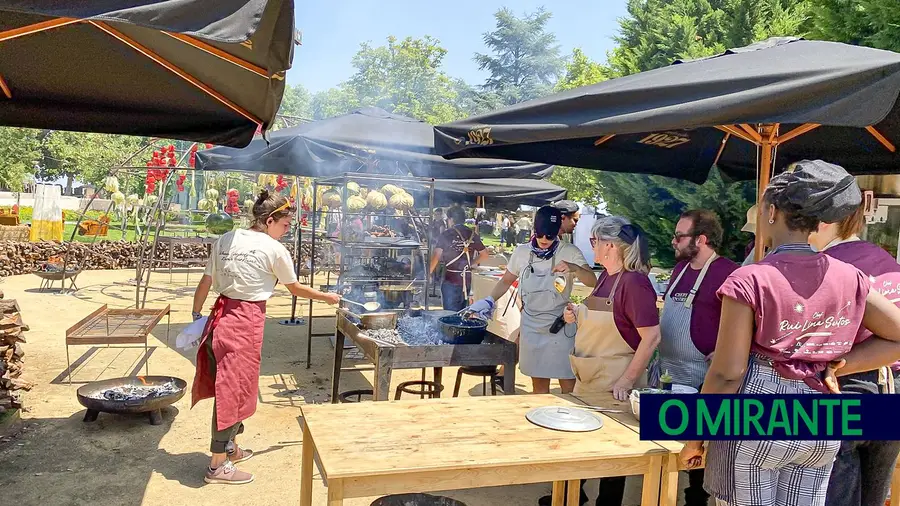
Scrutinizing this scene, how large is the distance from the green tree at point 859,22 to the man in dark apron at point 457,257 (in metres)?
5.29

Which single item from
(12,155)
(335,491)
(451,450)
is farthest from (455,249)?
(12,155)

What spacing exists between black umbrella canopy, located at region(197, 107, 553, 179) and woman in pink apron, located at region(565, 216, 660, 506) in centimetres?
292

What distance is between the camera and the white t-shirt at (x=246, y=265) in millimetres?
3922

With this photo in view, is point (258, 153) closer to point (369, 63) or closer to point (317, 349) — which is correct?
point (317, 349)

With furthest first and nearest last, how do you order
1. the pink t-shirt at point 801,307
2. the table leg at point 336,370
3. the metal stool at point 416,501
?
the table leg at point 336,370, the metal stool at point 416,501, the pink t-shirt at point 801,307

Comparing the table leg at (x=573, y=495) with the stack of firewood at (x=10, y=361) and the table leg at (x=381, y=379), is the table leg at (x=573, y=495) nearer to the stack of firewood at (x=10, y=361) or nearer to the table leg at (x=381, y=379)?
the table leg at (x=381, y=379)

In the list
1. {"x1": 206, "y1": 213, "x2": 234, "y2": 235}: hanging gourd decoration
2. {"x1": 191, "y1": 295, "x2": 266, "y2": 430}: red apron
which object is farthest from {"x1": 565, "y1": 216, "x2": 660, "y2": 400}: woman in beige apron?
{"x1": 206, "y1": 213, "x2": 234, "y2": 235}: hanging gourd decoration

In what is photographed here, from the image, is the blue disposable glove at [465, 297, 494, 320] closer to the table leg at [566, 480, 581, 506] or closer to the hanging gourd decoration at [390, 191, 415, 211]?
the table leg at [566, 480, 581, 506]

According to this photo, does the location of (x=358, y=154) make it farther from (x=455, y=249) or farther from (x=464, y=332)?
(x=455, y=249)

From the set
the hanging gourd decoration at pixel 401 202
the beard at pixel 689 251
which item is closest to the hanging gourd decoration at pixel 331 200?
the hanging gourd decoration at pixel 401 202

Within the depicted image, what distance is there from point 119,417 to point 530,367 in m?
3.53

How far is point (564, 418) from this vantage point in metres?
2.64

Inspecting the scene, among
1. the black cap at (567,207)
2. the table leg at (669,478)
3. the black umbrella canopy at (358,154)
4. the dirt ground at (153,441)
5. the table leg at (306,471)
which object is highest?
the black umbrella canopy at (358,154)

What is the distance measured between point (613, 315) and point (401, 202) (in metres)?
4.62
